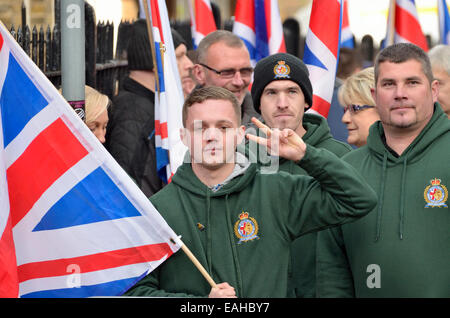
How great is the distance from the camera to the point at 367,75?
21.0ft

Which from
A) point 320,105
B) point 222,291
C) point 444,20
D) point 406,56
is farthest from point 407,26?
point 222,291

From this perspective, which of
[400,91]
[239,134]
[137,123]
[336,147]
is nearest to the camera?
[239,134]

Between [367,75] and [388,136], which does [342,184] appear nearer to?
[388,136]

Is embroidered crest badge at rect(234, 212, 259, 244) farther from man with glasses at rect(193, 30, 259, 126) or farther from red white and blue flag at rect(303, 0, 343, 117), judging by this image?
red white and blue flag at rect(303, 0, 343, 117)

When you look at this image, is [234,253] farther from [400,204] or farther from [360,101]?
[360,101]

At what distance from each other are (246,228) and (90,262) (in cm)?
76

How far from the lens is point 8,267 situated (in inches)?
169

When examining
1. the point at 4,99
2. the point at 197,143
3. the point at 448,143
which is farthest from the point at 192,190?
the point at 448,143

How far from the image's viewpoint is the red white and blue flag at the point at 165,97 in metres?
6.42

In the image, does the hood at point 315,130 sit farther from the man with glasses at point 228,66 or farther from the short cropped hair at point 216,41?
the short cropped hair at point 216,41

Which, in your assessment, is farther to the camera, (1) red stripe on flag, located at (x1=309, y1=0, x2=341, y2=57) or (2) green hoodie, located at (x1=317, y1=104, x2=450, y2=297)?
(1) red stripe on flag, located at (x1=309, y1=0, x2=341, y2=57)

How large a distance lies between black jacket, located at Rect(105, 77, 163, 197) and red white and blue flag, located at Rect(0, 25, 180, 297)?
7.33 feet

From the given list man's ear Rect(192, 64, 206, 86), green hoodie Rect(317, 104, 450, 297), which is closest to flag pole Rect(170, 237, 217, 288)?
green hoodie Rect(317, 104, 450, 297)

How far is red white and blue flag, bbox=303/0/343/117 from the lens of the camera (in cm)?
763
